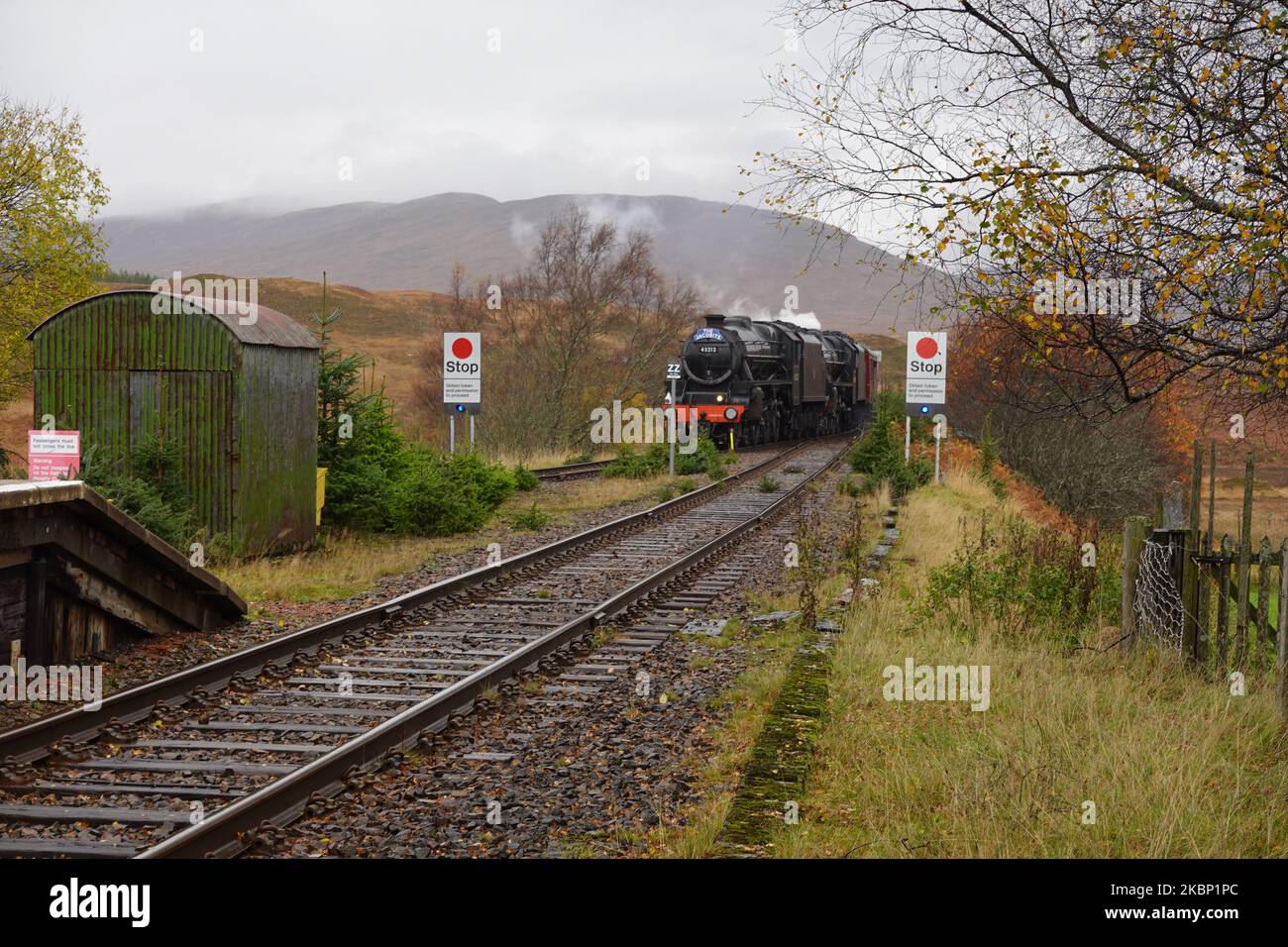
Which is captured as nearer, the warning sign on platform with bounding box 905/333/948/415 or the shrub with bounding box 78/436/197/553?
the shrub with bounding box 78/436/197/553

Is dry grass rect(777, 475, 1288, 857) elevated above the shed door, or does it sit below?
below

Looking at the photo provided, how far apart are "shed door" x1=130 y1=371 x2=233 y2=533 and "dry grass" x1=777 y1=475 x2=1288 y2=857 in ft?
26.5

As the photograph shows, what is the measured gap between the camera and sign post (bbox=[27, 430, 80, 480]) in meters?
10.7

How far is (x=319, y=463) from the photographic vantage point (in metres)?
17.6

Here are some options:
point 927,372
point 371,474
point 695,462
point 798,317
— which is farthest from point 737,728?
point 798,317

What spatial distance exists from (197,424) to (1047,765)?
11.1 m

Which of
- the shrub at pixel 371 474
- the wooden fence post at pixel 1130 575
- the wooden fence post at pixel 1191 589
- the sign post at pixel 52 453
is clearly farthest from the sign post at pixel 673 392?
the wooden fence post at pixel 1191 589

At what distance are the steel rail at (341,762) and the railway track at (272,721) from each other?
0.01 metres

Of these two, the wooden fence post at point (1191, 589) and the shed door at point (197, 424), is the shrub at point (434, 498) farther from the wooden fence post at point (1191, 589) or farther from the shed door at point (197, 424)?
the wooden fence post at point (1191, 589)

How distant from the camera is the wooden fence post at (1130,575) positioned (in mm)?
9195

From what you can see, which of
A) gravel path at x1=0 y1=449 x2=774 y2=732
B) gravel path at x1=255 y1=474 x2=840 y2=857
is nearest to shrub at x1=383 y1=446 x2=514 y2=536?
gravel path at x1=0 y1=449 x2=774 y2=732

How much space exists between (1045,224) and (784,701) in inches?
136

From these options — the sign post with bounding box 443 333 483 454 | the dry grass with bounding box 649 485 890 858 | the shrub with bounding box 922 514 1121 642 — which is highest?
the sign post with bounding box 443 333 483 454

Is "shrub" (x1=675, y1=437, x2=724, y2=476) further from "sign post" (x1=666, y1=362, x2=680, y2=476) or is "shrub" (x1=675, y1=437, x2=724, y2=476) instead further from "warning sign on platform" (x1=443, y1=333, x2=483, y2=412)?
"warning sign on platform" (x1=443, y1=333, x2=483, y2=412)
